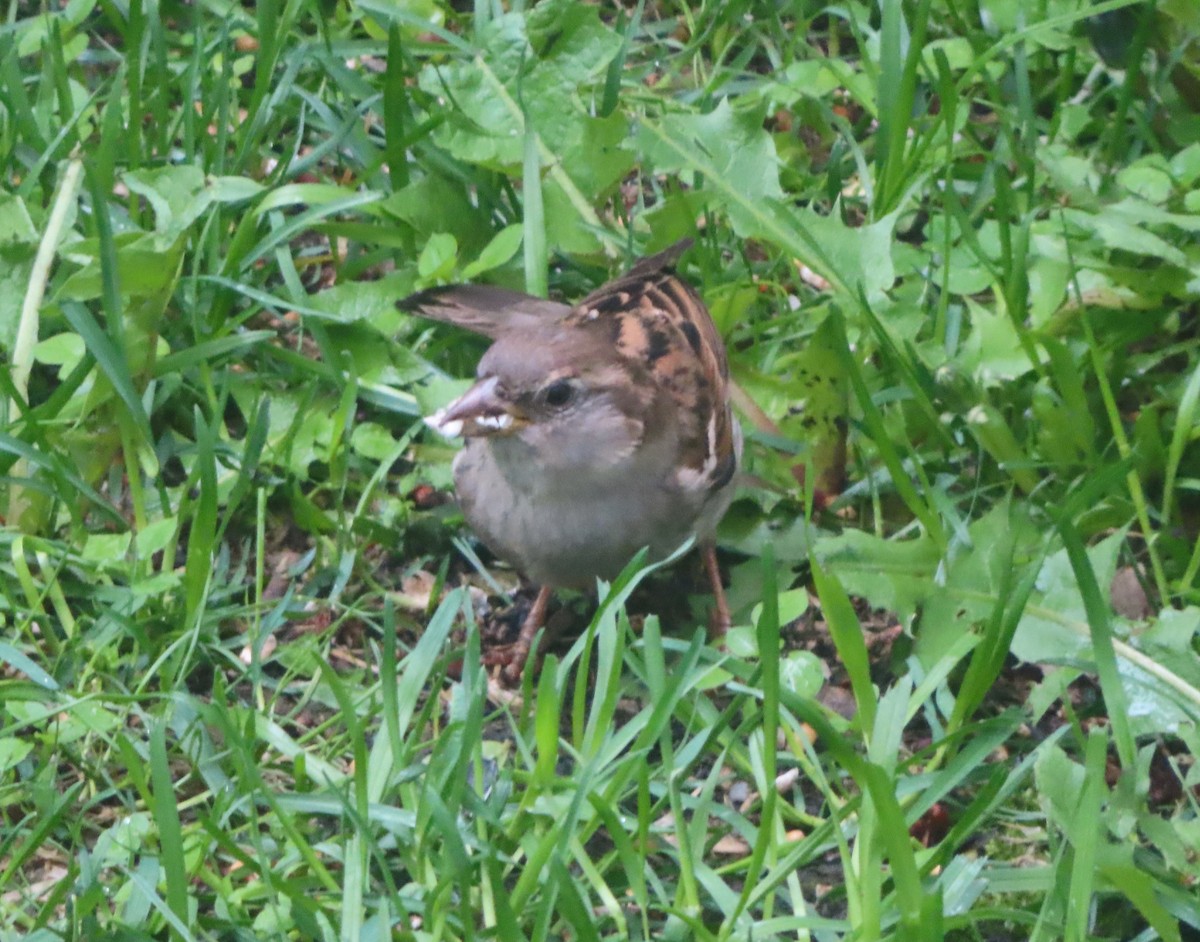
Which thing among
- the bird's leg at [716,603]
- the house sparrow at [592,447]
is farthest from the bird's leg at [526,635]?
the bird's leg at [716,603]

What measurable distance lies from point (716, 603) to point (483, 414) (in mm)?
→ 628

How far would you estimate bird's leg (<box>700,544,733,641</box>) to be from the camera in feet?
9.25

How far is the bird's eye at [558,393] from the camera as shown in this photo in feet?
8.34

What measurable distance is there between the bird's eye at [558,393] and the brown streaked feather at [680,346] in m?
0.19

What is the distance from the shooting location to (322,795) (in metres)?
2.28

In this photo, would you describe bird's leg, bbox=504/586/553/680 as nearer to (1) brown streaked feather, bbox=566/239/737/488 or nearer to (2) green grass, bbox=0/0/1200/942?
(2) green grass, bbox=0/0/1200/942

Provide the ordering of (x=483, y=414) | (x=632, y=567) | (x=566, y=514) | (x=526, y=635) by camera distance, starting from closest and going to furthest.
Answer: (x=632, y=567), (x=483, y=414), (x=566, y=514), (x=526, y=635)

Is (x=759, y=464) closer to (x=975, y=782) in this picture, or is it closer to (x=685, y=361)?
(x=685, y=361)

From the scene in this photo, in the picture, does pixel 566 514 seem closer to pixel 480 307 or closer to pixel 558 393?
pixel 558 393

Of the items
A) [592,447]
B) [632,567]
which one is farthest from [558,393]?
[632,567]

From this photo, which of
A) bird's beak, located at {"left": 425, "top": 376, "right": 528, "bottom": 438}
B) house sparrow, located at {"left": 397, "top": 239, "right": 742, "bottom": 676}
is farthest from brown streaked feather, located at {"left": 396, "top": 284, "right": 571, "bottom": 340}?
bird's beak, located at {"left": 425, "top": 376, "right": 528, "bottom": 438}

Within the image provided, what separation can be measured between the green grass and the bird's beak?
329 mm

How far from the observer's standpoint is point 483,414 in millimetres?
2506

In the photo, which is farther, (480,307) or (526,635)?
(480,307)
